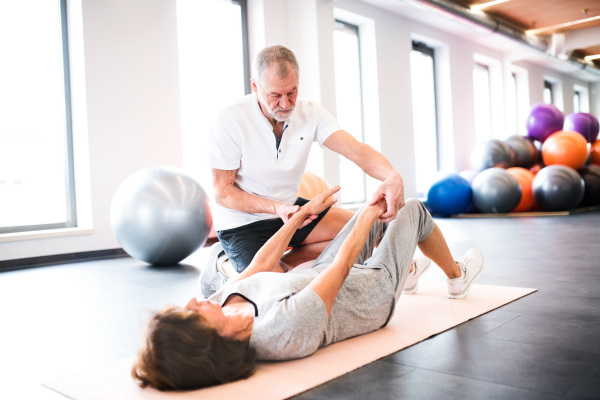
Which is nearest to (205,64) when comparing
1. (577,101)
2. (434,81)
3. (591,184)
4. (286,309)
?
(434,81)

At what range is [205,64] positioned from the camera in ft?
18.2

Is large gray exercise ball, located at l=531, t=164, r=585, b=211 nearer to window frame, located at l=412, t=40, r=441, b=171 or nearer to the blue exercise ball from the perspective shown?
the blue exercise ball

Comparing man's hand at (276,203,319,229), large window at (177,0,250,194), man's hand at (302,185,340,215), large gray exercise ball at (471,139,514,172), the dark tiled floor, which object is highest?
large window at (177,0,250,194)

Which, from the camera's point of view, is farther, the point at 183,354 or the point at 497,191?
the point at 497,191

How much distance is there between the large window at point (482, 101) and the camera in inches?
379

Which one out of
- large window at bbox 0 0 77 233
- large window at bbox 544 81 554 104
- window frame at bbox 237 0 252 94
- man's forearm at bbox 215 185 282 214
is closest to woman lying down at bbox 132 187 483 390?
man's forearm at bbox 215 185 282 214

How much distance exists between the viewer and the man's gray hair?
1.93 meters

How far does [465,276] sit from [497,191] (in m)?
4.89

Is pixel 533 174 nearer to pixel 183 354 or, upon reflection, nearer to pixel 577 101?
pixel 183 354

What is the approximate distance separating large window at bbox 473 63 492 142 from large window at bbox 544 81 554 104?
9.79 feet

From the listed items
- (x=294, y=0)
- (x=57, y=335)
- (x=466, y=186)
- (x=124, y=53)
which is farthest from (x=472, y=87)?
(x=57, y=335)

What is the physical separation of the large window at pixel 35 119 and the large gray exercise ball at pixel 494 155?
5485 mm

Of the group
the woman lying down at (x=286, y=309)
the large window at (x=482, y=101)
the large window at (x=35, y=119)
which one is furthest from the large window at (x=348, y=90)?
the woman lying down at (x=286, y=309)

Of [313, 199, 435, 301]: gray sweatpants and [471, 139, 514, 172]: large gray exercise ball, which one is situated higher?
[471, 139, 514, 172]: large gray exercise ball
